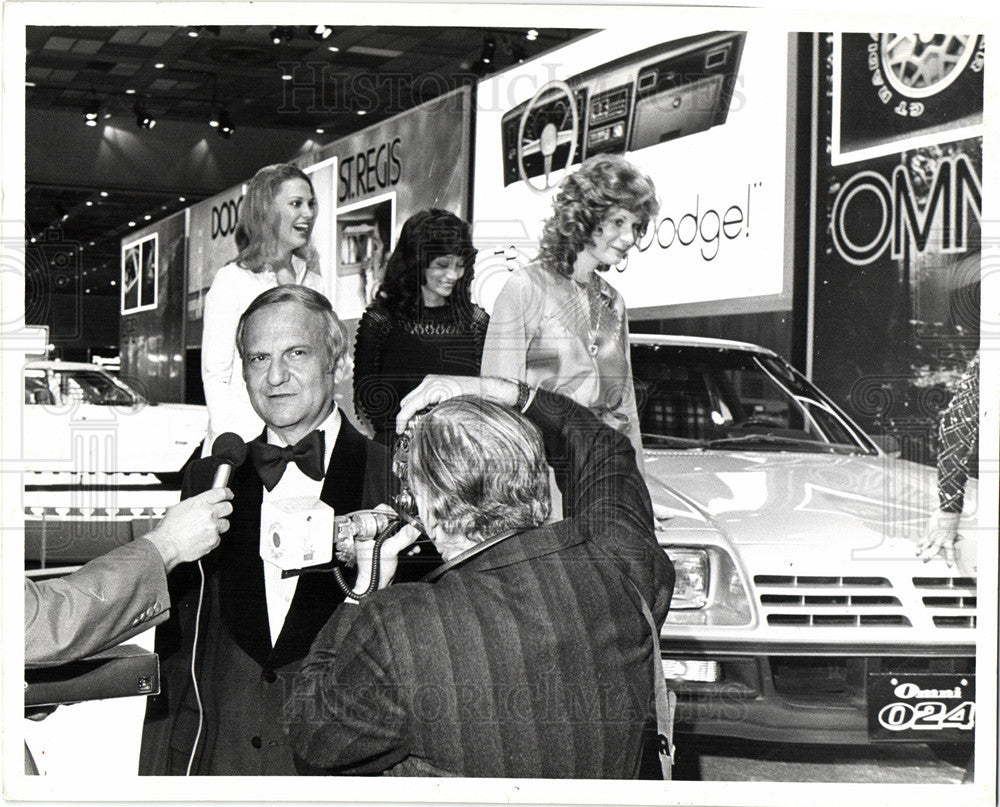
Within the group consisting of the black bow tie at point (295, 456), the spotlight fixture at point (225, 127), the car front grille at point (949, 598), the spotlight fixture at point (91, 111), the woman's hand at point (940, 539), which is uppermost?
the spotlight fixture at point (91, 111)

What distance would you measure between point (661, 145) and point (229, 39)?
44.6 inches

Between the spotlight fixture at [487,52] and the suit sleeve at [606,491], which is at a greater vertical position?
the spotlight fixture at [487,52]

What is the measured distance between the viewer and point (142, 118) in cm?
271

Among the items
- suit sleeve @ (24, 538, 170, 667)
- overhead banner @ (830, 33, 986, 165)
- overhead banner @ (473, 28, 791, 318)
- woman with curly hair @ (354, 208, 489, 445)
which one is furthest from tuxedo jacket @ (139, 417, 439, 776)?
overhead banner @ (830, 33, 986, 165)

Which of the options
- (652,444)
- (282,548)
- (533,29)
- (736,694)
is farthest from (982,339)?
(282,548)

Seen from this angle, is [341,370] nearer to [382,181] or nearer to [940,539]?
[382,181]

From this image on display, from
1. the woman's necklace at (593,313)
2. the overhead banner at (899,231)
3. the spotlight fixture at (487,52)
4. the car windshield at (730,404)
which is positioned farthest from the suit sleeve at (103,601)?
the overhead banner at (899,231)

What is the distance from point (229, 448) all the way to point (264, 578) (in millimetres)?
345

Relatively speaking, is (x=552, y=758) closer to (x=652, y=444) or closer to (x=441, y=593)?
(x=441, y=593)

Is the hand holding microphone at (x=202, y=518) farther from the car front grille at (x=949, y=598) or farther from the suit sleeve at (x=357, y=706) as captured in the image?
the car front grille at (x=949, y=598)

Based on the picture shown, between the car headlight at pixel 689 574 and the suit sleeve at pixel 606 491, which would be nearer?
the suit sleeve at pixel 606 491

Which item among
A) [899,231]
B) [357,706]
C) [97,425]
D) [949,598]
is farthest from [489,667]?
[899,231]

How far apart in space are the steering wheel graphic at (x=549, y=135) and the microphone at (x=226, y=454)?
100 centimetres

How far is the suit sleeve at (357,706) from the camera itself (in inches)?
74.0
